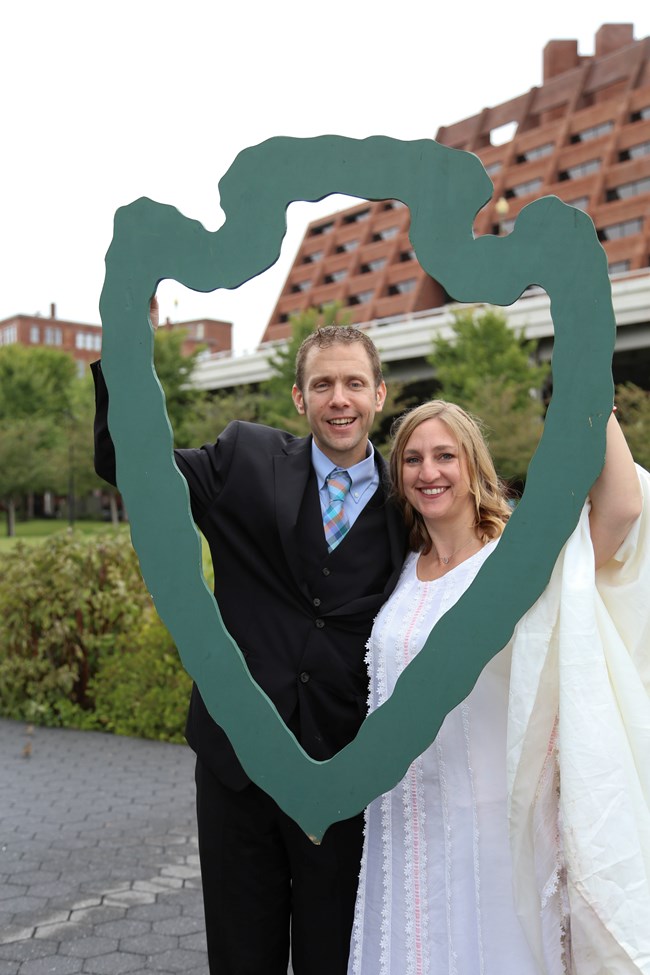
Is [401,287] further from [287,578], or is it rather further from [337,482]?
[287,578]

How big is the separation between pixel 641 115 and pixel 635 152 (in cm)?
245

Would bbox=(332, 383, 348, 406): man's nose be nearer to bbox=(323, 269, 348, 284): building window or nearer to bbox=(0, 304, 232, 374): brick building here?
bbox=(323, 269, 348, 284): building window

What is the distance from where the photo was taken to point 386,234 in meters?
52.7

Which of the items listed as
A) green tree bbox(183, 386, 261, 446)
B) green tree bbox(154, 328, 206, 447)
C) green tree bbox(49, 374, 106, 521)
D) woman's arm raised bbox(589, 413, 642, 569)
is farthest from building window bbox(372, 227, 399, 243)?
woman's arm raised bbox(589, 413, 642, 569)

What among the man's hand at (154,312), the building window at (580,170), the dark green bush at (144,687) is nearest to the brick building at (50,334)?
the building window at (580,170)

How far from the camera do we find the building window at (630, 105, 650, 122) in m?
43.3

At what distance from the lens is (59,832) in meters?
A: 4.64

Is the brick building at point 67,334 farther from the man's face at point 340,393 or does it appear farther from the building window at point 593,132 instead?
the man's face at point 340,393

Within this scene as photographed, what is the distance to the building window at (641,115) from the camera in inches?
1706

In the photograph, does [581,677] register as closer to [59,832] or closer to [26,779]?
[59,832]

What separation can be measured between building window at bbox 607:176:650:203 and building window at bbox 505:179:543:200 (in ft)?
16.3

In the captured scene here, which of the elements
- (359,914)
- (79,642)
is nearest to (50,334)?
(79,642)

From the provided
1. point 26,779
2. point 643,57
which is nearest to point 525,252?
point 26,779

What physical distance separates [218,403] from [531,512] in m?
33.5
